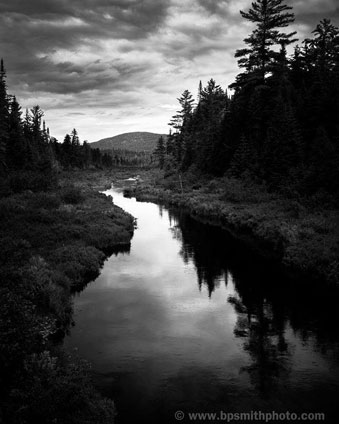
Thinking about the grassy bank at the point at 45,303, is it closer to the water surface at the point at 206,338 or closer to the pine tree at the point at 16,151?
the water surface at the point at 206,338

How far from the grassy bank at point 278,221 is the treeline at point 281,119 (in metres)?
2.19

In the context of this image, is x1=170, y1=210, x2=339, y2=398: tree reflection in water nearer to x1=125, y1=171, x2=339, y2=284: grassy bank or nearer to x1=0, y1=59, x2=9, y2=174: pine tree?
x1=125, y1=171, x2=339, y2=284: grassy bank

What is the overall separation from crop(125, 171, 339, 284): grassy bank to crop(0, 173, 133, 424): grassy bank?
1043cm

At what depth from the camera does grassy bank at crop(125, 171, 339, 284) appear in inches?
741

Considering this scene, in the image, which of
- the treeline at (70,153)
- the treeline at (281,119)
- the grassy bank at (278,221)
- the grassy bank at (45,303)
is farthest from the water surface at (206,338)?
the treeline at (70,153)

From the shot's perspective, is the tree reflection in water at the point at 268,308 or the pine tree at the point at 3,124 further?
the pine tree at the point at 3,124

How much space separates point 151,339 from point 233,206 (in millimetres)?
26036

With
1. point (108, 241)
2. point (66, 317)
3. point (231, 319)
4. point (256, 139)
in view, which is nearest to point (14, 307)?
point (66, 317)

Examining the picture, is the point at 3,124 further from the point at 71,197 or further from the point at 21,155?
the point at 71,197

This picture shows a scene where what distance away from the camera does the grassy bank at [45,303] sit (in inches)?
290

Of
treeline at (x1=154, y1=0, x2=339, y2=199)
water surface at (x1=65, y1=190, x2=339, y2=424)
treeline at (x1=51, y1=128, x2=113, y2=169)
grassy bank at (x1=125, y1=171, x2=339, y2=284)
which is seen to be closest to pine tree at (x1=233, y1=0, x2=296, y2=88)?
treeline at (x1=154, y1=0, x2=339, y2=199)

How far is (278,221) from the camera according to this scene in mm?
26406

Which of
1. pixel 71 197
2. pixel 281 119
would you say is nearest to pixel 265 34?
pixel 281 119

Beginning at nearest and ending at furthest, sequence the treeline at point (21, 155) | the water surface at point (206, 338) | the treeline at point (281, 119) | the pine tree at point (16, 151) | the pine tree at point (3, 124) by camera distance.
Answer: the water surface at point (206, 338), the treeline at point (281, 119), the treeline at point (21, 155), the pine tree at point (3, 124), the pine tree at point (16, 151)
